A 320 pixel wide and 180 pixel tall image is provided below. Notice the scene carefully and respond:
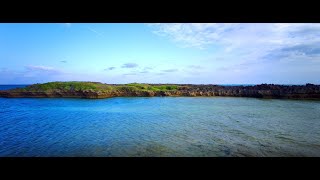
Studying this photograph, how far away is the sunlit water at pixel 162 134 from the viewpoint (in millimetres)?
5809

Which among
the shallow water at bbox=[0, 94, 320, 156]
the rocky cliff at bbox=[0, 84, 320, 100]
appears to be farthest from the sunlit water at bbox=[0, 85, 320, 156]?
the rocky cliff at bbox=[0, 84, 320, 100]

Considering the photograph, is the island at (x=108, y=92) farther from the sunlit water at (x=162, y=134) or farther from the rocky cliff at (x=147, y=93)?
the sunlit water at (x=162, y=134)

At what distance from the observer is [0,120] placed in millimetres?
10227

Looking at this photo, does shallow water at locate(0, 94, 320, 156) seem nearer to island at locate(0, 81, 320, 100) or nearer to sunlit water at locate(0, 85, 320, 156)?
sunlit water at locate(0, 85, 320, 156)

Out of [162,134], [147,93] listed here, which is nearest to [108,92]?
[147,93]

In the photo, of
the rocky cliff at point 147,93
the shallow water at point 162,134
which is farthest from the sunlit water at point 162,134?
the rocky cliff at point 147,93

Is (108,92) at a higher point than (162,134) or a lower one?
higher

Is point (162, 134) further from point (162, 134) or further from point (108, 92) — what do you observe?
point (108, 92)

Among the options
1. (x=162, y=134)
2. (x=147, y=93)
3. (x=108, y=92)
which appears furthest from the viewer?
(x=147, y=93)

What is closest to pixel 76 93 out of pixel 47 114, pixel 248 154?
pixel 47 114

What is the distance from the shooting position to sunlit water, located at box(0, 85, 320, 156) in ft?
19.1

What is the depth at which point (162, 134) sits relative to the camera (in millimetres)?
7375
